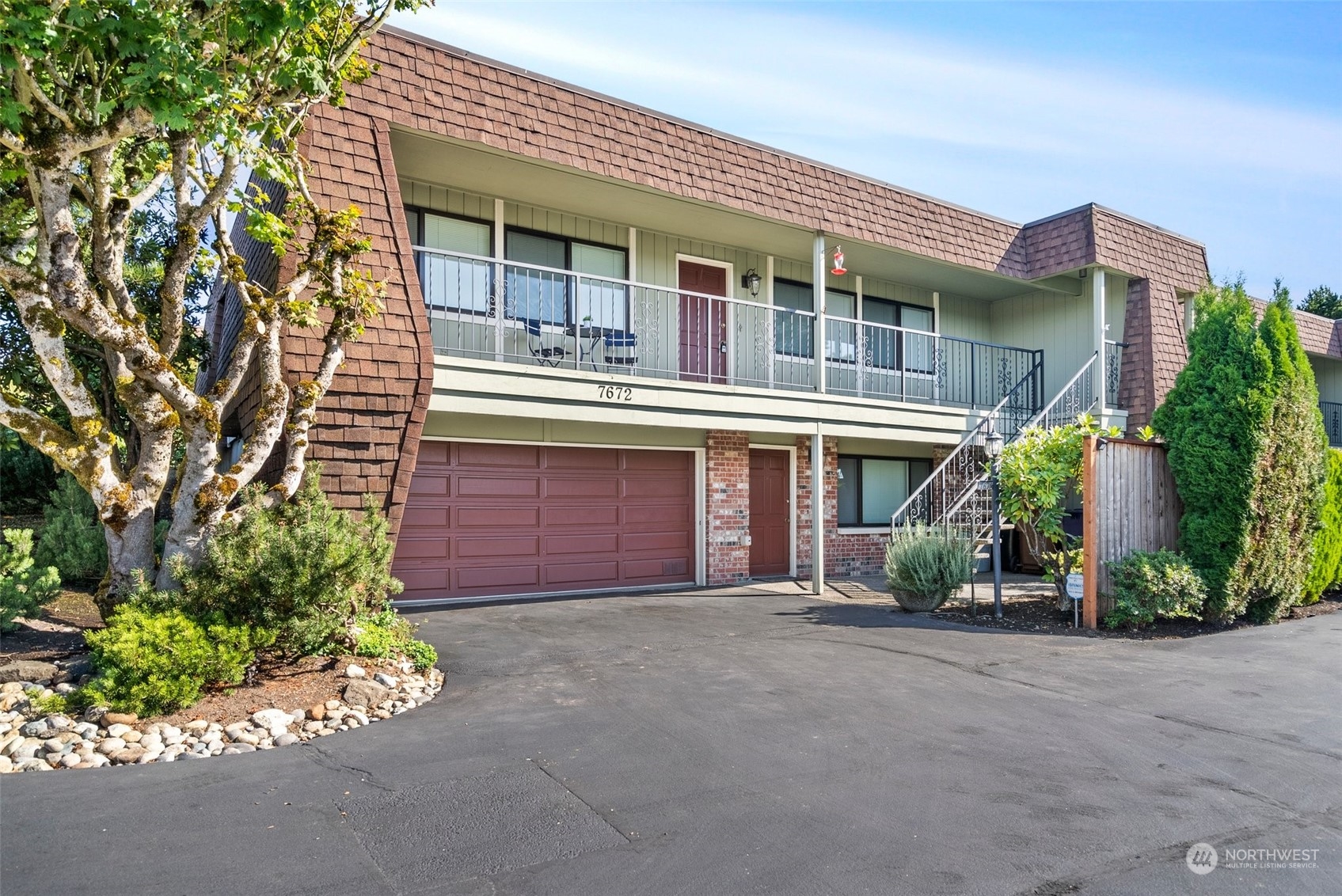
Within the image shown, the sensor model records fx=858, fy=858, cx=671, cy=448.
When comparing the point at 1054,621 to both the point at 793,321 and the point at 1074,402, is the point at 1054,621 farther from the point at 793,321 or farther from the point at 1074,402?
the point at 793,321

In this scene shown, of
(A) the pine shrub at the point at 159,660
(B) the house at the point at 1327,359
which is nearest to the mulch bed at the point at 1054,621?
(A) the pine shrub at the point at 159,660

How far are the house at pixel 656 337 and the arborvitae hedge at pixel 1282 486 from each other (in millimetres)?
3245

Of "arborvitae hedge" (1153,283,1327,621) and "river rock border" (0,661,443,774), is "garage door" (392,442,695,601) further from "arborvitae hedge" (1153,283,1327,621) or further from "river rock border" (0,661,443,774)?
"arborvitae hedge" (1153,283,1327,621)

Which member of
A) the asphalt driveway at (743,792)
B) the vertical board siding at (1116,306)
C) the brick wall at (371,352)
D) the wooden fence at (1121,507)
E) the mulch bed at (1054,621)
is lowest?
the asphalt driveway at (743,792)

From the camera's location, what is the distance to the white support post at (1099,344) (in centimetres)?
1355

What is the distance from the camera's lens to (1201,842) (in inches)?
150

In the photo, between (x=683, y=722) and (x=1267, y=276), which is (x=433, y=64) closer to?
(x=683, y=722)

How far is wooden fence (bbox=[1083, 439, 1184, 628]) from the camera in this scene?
9.39 metres

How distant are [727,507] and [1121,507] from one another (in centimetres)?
531

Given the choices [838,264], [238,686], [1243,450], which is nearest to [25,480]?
[238,686]

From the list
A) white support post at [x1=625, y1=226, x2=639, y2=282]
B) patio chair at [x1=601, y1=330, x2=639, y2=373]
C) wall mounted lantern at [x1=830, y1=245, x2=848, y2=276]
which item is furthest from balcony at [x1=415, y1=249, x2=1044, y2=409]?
wall mounted lantern at [x1=830, y1=245, x2=848, y2=276]

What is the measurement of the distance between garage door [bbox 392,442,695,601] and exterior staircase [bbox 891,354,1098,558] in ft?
10.7

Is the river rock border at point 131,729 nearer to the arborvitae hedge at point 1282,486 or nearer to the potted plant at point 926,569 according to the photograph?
the potted plant at point 926,569

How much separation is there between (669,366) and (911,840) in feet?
30.0
